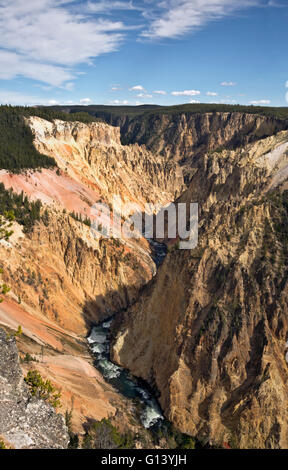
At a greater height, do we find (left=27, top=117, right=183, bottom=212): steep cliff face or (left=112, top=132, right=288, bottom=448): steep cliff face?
(left=27, top=117, right=183, bottom=212): steep cliff face

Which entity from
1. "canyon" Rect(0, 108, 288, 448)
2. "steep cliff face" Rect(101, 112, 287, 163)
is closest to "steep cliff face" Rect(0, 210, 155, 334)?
"canyon" Rect(0, 108, 288, 448)

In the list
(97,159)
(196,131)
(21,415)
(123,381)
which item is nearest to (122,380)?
(123,381)

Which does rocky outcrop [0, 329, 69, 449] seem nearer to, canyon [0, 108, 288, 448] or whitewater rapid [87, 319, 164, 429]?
canyon [0, 108, 288, 448]

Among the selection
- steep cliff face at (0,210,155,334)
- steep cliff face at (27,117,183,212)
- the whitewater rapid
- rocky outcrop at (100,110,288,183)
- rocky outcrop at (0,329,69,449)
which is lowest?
the whitewater rapid

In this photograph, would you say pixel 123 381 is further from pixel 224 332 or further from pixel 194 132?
pixel 194 132

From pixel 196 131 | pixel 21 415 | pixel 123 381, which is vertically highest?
pixel 196 131

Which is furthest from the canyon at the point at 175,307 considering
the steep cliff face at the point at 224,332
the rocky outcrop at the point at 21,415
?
the rocky outcrop at the point at 21,415
